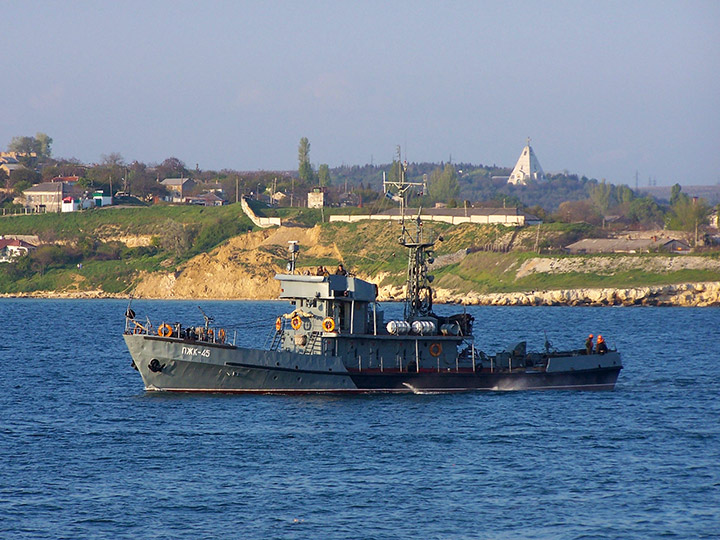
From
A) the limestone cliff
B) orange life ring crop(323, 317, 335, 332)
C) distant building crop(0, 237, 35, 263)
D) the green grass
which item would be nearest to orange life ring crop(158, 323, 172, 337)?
orange life ring crop(323, 317, 335, 332)

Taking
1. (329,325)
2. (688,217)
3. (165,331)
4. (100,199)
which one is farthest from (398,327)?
(100,199)

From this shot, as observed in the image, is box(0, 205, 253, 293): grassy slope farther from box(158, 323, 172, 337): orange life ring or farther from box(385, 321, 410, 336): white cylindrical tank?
box(385, 321, 410, 336): white cylindrical tank

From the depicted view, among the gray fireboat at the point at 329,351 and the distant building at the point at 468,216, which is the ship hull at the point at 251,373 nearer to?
the gray fireboat at the point at 329,351

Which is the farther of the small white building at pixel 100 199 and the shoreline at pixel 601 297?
the small white building at pixel 100 199

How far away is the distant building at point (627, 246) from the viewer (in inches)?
5960

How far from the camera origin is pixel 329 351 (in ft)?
153

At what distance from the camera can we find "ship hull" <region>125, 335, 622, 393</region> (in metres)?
45.5

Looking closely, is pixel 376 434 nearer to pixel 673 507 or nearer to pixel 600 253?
pixel 673 507

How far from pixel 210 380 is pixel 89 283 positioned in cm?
12759

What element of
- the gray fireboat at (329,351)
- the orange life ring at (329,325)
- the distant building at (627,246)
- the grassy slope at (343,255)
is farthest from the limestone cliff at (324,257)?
the orange life ring at (329,325)

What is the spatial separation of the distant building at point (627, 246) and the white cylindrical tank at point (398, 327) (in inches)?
4300

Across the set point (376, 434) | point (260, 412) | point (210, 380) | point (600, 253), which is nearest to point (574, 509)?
point (376, 434)

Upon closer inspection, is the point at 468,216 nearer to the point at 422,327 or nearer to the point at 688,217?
the point at 688,217

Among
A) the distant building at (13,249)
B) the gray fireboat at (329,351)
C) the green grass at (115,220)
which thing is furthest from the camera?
the green grass at (115,220)
